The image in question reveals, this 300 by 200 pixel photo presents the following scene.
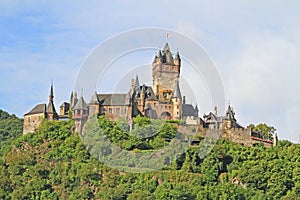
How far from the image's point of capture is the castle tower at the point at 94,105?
192ft

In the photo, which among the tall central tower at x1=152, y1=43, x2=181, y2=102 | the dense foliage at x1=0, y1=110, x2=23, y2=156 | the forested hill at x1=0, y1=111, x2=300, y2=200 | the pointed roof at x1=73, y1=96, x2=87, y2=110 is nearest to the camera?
the forested hill at x1=0, y1=111, x2=300, y2=200

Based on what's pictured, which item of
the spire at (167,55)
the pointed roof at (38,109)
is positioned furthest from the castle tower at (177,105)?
the pointed roof at (38,109)

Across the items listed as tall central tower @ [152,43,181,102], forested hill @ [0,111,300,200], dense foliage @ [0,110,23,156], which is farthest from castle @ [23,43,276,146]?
dense foliage @ [0,110,23,156]

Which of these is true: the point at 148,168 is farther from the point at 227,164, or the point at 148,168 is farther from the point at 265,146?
the point at 265,146

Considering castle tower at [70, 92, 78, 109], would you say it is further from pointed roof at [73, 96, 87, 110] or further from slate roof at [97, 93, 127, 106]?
slate roof at [97, 93, 127, 106]

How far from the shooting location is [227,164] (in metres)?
55.5

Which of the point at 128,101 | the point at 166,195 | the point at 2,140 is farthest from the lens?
the point at 2,140

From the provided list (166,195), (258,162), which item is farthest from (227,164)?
(166,195)

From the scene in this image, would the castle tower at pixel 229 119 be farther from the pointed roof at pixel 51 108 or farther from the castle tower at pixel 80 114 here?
the pointed roof at pixel 51 108

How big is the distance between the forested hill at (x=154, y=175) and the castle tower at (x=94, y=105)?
6.42ft

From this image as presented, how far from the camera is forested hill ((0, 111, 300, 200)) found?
171ft

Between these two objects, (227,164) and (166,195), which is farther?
(227,164)

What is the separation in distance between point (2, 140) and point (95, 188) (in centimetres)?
2531

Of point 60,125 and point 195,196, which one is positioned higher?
point 60,125
